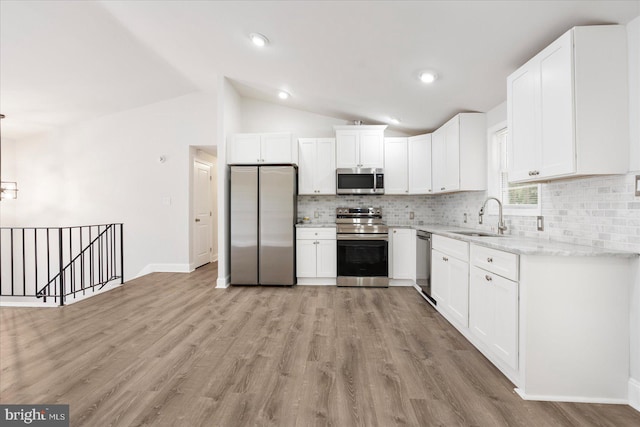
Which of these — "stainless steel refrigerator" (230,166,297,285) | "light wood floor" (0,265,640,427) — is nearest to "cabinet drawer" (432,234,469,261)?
"light wood floor" (0,265,640,427)

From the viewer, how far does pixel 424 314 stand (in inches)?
126

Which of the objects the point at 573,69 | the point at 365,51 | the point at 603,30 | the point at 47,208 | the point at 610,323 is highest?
the point at 365,51

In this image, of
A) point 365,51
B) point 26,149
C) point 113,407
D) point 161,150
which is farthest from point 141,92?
point 113,407

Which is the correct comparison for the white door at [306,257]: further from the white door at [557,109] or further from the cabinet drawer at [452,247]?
the white door at [557,109]

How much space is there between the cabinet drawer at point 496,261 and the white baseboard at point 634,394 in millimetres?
868

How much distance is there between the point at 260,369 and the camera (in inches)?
81.7

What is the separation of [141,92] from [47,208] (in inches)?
123

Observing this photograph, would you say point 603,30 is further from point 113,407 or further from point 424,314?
point 113,407

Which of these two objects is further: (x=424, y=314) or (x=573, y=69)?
(x=424, y=314)

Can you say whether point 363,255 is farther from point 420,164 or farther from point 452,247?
point 420,164

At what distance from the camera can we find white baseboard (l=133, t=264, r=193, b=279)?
17.2 feet

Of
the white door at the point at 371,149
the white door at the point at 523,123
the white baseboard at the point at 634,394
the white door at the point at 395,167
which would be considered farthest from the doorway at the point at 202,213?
the white baseboard at the point at 634,394

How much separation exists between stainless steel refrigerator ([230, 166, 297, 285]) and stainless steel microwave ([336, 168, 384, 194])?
0.78 metres

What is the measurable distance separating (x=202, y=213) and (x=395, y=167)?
393 centimetres
